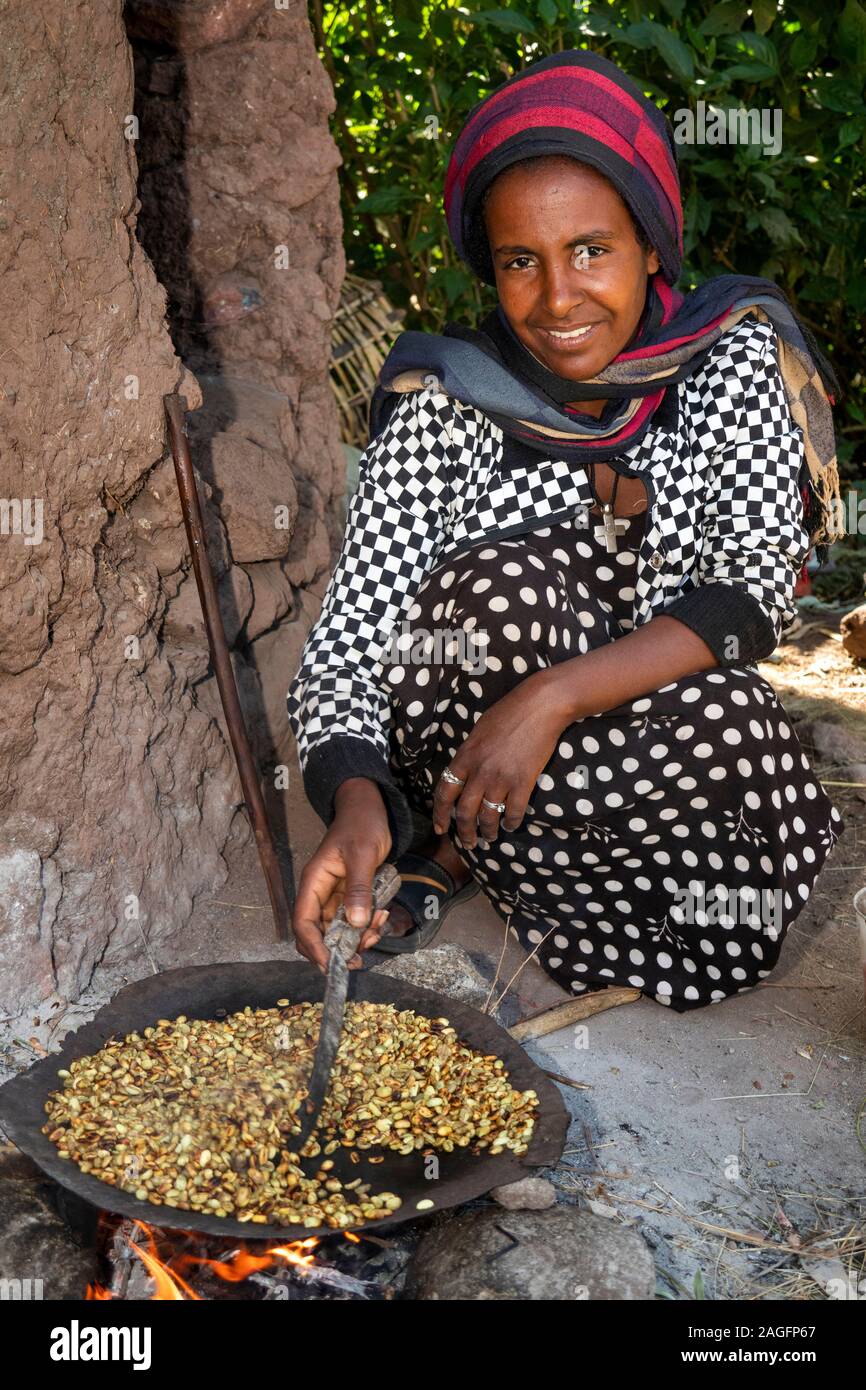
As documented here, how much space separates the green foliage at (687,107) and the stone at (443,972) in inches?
128

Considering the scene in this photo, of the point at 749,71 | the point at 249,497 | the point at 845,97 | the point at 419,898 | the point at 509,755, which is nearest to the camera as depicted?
the point at 509,755


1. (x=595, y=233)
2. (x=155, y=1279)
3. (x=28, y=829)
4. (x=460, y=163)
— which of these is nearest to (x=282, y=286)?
(x=460, y=163)

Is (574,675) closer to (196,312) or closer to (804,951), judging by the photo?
(804,951)

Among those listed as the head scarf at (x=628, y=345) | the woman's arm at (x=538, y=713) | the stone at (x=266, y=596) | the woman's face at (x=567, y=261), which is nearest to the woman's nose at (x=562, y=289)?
the woman's face at (x=567, y=261)

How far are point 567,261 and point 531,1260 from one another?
5.31 feet

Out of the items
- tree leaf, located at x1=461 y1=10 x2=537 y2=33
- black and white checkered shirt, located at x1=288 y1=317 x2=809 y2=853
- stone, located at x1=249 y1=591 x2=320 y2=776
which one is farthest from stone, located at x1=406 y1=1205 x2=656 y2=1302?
tree leaf, located at x1=461 y1=10 x2=537 y2=33

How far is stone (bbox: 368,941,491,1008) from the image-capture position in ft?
8.37

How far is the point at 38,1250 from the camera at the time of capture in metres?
1.83

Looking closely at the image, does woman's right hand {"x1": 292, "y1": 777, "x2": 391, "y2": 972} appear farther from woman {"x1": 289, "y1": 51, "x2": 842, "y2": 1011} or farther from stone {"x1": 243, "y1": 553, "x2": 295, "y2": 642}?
stone {"x1": 243, "y1": 553, "x2": 295, "y2": 642}

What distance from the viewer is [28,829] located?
2561mm

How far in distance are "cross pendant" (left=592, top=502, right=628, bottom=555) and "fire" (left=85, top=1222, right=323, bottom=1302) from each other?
1448 millimetres

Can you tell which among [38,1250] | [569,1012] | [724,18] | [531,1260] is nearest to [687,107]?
[724,18]

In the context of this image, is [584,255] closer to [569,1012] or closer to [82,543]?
[82,543]
